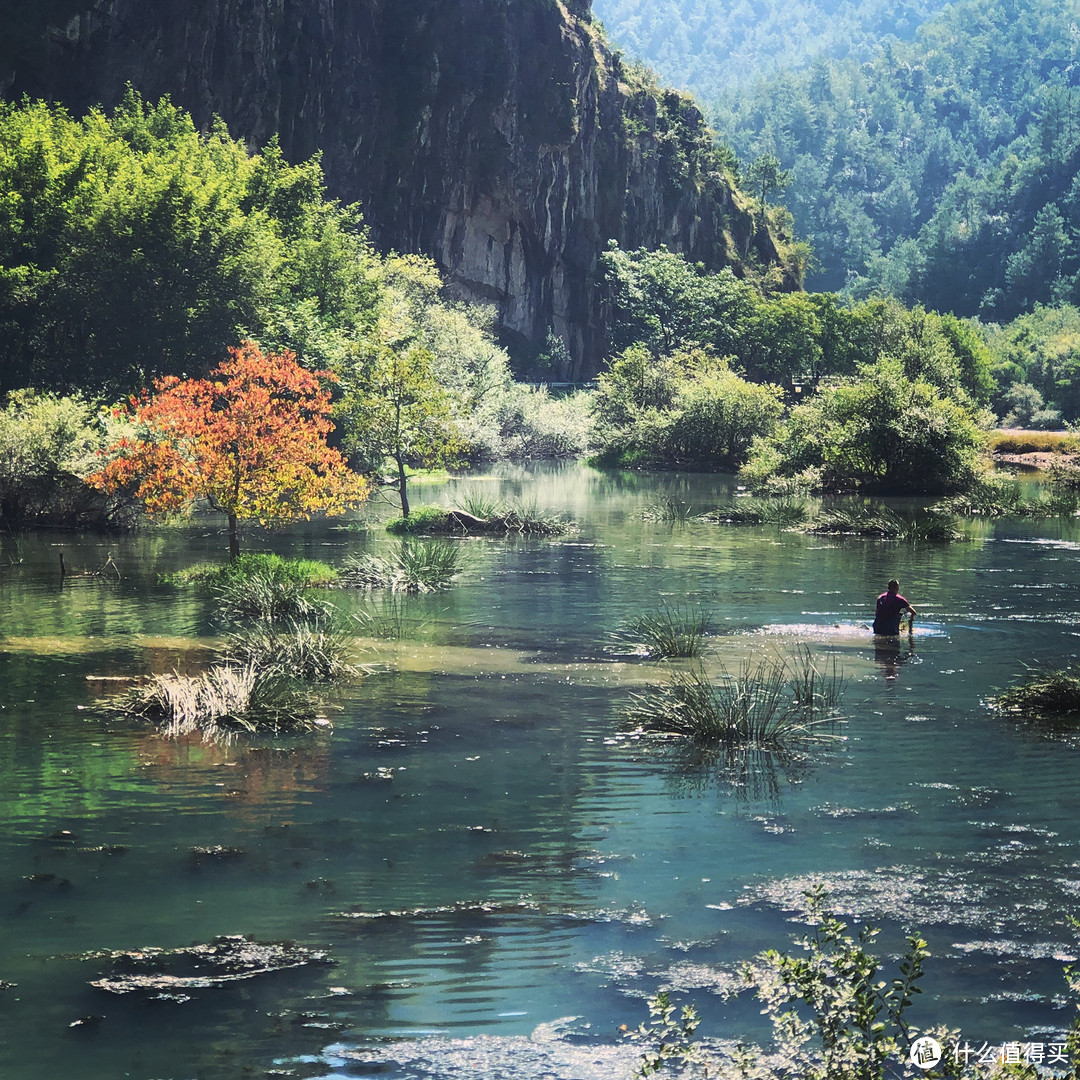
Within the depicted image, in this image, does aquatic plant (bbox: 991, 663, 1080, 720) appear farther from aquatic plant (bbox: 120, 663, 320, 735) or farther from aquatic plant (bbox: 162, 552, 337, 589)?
aquatic plant (bbox: 162, 552, 337, 589)

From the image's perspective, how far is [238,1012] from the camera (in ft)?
30.5

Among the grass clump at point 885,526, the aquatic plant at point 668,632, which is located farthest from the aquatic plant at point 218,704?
A: the grass clump at point 885,526

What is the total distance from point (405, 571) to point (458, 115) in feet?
302

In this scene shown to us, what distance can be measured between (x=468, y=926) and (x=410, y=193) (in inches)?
4208

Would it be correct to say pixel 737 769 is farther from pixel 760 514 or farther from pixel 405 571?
pixel 760 514

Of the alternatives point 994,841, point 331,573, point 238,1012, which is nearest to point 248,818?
point 238,1012

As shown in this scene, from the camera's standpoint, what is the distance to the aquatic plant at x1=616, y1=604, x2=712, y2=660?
74.9 ft

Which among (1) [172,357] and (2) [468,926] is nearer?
(2) [468,926]

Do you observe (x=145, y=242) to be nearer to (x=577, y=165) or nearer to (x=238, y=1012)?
(x=238, y=1012)

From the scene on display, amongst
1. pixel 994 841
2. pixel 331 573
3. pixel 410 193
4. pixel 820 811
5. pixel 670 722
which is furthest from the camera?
pixel 410 193

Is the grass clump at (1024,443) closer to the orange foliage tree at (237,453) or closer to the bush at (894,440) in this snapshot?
the bush at (894,440)

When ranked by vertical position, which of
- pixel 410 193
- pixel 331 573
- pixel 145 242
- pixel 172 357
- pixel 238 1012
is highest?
pixel 410 193

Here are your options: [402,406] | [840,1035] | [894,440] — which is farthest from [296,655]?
[894,440]

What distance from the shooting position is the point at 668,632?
2334 cm
